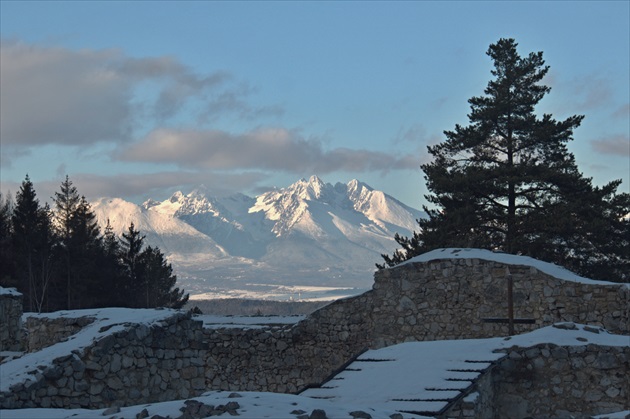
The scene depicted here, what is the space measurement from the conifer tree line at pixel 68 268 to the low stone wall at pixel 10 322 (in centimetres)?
2805

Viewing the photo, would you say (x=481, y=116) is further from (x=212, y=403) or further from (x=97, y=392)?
(x=212, y=403)

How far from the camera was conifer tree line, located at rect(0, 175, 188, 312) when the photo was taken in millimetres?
52469

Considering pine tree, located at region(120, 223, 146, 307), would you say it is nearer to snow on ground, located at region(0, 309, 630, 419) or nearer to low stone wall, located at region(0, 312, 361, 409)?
low stone wall, located at region(0, 312, 361, 409)

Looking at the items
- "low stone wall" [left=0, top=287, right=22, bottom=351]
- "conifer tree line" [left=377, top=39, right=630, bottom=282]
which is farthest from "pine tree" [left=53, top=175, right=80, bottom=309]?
"low stone wall" [left=0, top=287, right=22, bottom=351]

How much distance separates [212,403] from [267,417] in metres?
0.68

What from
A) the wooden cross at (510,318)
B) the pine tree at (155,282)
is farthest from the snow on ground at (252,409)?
the pine tree at (155,282)

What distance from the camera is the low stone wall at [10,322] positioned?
20391 millimetres

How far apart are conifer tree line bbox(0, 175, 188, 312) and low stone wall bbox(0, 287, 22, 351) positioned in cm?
2805

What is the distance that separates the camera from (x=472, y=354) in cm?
1563

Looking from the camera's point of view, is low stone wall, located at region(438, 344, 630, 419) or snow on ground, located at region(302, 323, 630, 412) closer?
snow on ground, located at region(302, 323, 630, 412)

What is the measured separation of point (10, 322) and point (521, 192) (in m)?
23.0

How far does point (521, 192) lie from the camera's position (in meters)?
39.2

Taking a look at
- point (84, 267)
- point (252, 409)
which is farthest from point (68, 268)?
point (252, 409)

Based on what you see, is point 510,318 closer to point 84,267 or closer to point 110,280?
point 84,267
